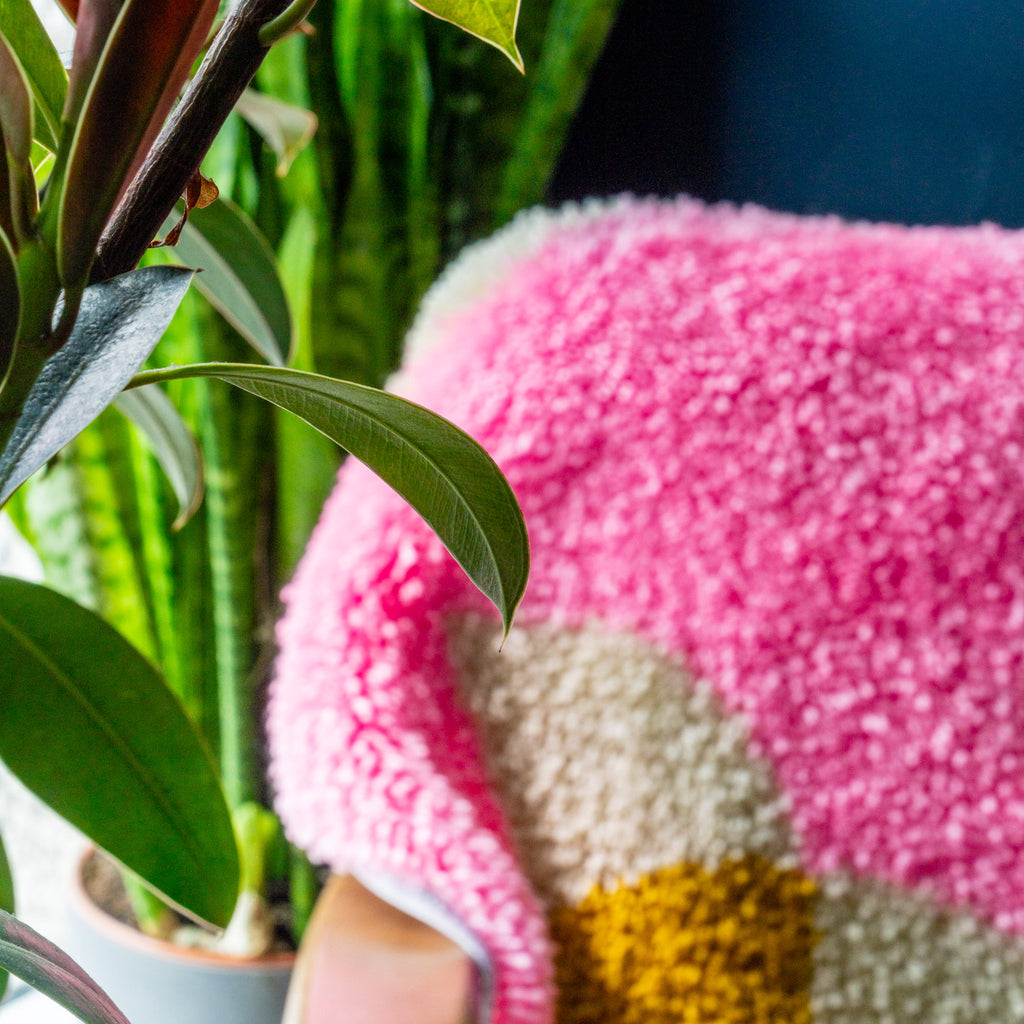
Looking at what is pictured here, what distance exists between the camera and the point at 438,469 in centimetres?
23

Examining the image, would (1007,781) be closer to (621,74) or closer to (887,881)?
(887,881)

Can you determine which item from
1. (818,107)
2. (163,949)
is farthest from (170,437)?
(818,107)

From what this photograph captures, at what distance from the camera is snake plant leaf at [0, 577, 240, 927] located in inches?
12.1

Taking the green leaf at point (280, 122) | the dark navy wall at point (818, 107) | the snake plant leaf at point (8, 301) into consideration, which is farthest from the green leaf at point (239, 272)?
the dark navy wall at point (818, 107)

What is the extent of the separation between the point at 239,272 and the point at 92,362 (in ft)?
0.97

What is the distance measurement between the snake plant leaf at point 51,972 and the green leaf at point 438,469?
0.41 ft

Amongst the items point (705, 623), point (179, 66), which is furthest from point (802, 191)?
point (179, 66)

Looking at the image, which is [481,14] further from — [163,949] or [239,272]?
[163,949]

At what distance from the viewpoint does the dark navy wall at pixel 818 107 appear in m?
0.75

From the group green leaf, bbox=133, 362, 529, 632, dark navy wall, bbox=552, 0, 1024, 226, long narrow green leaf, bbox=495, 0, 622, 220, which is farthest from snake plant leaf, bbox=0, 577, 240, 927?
dark navy wall, bbox=552, 0, 1024, 226

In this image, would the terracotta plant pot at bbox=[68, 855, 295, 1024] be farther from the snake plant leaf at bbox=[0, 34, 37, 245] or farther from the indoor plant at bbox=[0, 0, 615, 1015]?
the snake plant leaf at bbox=[0, 34, 37, 245]

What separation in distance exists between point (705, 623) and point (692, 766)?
3.3 inches

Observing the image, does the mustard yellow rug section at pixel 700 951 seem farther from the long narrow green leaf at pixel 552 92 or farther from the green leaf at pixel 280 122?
the long narrow green leaf at pixel 552 92

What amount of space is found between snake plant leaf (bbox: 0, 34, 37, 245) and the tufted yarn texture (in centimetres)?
38
